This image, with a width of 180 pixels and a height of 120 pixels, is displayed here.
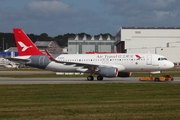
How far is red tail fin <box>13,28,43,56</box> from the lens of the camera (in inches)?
2013

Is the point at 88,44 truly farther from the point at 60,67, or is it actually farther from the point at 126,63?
the point at 126,63

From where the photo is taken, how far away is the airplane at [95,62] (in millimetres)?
46922

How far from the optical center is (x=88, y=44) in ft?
563

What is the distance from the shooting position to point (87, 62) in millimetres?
49094

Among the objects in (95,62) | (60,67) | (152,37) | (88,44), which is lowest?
(60,67)

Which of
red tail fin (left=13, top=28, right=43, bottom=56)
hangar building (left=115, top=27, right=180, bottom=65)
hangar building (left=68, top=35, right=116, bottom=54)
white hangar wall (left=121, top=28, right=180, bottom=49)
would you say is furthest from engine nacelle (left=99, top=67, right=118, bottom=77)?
hangar building (left=68, top=35, right=116, bottom=54)

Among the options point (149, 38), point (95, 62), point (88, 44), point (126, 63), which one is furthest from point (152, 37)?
point (126, 63)

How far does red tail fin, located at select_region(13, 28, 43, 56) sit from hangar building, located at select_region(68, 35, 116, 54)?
354 ft

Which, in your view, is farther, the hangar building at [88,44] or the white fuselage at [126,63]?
the hangar building at [88,44]

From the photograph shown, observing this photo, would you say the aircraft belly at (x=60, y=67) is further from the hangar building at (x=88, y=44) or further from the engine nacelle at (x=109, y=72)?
the hangar building at (x=88, y=44)

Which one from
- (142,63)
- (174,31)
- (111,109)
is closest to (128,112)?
(111,109)

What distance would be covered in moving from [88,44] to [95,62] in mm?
123247

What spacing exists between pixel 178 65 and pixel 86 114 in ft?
313

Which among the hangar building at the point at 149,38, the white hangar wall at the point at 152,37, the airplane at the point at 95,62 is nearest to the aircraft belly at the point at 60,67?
the airplane at the point at 95,62
